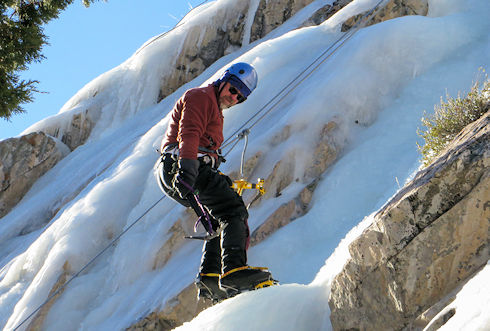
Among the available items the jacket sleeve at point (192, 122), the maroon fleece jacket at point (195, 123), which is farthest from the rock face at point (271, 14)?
the jacket sleeve at point (192, 122)

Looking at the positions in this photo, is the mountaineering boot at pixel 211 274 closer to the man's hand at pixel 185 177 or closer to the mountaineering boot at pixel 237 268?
the mountaineering boot at pixel 237 268

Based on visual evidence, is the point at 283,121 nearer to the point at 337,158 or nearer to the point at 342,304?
the point at 337,158

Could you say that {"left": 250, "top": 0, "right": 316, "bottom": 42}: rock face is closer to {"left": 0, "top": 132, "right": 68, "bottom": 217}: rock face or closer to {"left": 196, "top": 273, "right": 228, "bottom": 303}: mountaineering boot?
{"left": 0, "top": 132, "right": 68, "bottom": 217}: rock face

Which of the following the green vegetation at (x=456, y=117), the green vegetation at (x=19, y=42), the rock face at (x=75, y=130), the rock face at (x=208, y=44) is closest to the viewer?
the green vegetation at (x=456, y=117)

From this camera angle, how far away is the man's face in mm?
4730

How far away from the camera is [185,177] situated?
417cm

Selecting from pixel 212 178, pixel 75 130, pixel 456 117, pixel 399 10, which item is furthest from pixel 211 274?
pixel 75 130

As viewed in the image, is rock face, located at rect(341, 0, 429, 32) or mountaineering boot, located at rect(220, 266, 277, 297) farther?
rock face, located at rect(341, 0, 429, 32)

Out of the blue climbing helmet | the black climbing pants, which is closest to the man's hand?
the black climbing pants

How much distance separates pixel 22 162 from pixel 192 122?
14.9 meters

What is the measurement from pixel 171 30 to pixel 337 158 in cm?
1412

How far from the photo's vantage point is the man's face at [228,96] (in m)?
4.73

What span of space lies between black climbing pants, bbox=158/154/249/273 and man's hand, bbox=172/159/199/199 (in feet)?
1.08

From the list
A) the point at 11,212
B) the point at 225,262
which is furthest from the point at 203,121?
the point at 11,212
